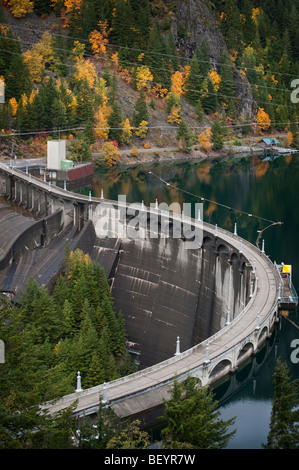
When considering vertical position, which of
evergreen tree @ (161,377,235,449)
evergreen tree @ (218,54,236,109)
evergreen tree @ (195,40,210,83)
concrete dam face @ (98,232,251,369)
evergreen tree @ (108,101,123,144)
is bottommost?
concrete dam face @ (98,232,251,369)

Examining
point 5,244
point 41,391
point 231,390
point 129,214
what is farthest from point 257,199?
point 41,391

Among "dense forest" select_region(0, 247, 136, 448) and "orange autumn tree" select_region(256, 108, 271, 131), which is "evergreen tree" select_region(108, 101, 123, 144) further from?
"dense forest" select_region(0, 247, 136, 448)

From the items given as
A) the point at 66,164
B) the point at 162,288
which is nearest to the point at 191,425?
the point at 162,288

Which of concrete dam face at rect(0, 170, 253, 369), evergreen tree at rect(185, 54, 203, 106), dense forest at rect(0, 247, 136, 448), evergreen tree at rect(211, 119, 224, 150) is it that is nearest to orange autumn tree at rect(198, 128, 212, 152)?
evergreen tree at rect(211, 119, 224, 150)

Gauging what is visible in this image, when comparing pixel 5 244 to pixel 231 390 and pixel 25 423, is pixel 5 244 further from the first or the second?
pixel 25 423

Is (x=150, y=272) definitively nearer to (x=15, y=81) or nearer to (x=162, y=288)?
(x=162, y=288)

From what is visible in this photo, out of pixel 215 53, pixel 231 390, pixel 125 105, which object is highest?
pixel 215 53

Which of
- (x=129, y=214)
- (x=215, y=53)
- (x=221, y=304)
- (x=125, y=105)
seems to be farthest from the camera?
(x=215, y=53)

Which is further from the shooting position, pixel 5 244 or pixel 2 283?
pixel 5 244
